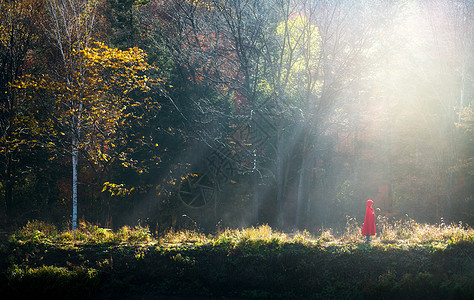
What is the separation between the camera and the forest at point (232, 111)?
1534 centimetres

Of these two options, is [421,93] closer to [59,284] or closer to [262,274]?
[262,274]

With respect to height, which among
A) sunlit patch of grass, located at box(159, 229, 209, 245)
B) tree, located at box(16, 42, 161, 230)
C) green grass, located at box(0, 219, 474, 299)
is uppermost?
tree, located at box(16, 42, 161, 230)

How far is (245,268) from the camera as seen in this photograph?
9609 millimetres

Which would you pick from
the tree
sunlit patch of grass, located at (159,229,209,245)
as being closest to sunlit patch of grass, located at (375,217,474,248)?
sunlit patch of grass, located at (159,229,209,245)

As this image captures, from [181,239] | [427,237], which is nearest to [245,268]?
[181,239]

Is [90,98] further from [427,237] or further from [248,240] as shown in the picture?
[427,237]

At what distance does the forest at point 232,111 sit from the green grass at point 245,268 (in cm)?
371

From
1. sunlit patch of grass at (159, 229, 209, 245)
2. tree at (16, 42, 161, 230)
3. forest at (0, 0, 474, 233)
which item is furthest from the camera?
forest at (0, 0, 474, 233)

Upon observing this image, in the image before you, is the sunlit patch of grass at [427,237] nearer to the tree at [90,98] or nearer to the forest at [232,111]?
the forest at [232,111]

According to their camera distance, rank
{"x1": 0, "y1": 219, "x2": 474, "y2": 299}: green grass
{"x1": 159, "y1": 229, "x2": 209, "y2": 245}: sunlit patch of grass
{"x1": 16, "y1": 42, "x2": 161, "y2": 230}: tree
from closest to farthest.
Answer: {"x1": 0, "y1": 219, "x2": 474, "y2": 299}: green grass
{"x1": 159, "y1": 229, "x2": 209, "y2": 245}: sunlit patch of grass
{"x1": 16, "y1": 42, "x2": 161, "y2": 230}: tree

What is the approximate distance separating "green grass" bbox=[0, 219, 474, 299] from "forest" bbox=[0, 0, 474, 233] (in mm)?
3707

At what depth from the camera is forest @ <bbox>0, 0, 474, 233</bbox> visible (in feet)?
50.3

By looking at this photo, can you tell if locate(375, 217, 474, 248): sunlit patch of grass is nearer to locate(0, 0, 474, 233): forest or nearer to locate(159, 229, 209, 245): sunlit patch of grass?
locate(159, 229, 209, 245): sunlit patch of grass

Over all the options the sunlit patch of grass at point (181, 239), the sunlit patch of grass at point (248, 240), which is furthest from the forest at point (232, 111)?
the sunlit patch of grass at point (248, 240)
